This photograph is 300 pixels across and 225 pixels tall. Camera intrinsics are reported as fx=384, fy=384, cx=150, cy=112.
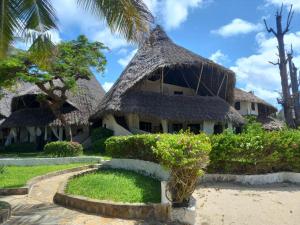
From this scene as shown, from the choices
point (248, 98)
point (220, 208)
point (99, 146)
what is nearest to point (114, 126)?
point (99, 146)

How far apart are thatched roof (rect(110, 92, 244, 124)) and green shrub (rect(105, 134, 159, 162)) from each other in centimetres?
750

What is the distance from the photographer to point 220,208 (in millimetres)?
8664

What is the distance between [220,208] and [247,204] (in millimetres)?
787

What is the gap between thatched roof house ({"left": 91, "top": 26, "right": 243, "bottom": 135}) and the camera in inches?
911

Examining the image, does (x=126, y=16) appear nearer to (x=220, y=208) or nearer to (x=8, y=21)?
(x=8, y=21)

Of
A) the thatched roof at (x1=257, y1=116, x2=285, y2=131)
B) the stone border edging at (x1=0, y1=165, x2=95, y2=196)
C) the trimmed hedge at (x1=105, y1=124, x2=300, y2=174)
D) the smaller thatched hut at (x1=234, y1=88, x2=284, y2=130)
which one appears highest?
the smaller thatched hut at (x1=234, y1=88, x2=284, y2=130)

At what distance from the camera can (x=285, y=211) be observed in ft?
28.1

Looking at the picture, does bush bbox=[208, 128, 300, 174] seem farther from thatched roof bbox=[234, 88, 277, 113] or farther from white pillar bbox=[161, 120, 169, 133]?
thatched roof bbox=[234, 88, 277, 113]

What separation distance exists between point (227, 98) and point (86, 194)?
2045 centimetres

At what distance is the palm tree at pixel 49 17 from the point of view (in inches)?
337

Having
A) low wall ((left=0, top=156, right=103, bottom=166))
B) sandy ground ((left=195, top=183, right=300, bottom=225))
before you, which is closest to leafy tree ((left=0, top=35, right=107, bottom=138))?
low wall ((left=0, top=156, right=103, bottom=166))

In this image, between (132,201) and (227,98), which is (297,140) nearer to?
(132,201)

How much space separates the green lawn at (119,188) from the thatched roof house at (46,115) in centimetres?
1549

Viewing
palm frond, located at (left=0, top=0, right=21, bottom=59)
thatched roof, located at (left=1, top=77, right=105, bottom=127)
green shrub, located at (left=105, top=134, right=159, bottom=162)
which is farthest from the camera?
thatched roof, located at (left=1, top=77, right=105, bottom=127)
